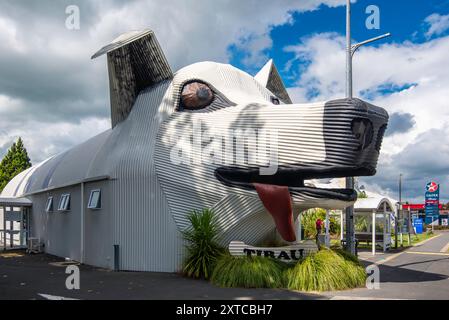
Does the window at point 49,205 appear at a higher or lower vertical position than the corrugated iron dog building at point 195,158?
lower

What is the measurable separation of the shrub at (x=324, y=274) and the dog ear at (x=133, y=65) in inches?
252

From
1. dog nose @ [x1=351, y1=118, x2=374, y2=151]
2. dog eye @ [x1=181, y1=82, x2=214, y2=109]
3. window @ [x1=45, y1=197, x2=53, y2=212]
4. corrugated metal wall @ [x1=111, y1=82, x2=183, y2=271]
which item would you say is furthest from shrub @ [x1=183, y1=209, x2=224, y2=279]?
window @ [x1=45, y1=197, x2=53, y2=212]

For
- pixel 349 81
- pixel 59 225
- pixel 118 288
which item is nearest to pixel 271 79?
pixel 349 81

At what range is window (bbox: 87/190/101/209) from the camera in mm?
13555

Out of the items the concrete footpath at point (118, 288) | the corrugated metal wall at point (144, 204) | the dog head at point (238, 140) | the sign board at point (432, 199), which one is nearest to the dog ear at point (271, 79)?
the dog head at point (238, 140)

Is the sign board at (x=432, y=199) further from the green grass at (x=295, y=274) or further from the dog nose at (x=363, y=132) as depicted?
the dog nose at (x=363, y=132)

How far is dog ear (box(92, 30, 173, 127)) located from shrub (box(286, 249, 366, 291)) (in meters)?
6.40

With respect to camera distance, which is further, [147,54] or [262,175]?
[147,54]

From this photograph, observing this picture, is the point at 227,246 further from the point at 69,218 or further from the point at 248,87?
the point at 69,218

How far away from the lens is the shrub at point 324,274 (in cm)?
956

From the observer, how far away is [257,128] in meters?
10.5

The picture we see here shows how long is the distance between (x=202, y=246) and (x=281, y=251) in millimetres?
1938
